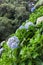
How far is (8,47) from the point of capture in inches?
105

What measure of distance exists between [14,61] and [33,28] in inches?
22.6

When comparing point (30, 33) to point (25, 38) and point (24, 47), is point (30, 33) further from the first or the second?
point (24, 47)

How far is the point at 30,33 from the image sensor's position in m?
2.78

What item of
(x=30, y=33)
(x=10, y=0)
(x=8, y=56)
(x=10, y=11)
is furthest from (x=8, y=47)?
(x=10, y=0)

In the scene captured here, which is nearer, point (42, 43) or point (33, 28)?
point (42, 43)

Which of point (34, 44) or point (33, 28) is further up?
point (33, 28)

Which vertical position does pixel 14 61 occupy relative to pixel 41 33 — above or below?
below

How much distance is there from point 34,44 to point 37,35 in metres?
0.14

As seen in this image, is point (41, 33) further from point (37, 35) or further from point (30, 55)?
point (30, 55)

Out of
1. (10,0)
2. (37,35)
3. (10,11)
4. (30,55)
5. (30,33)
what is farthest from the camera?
(10,0)

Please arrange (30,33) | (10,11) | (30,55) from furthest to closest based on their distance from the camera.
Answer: (10,11) < (30,33) < (30,55)

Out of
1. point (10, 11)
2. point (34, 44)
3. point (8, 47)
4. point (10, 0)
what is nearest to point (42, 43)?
point (34, 44)

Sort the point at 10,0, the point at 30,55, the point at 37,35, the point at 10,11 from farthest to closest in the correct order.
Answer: the point at 10,0
the point at 10,11
the point at 37,35
the point at 30,55

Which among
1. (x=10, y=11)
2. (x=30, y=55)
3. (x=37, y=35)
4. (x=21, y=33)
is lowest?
(x=30, y=55)
